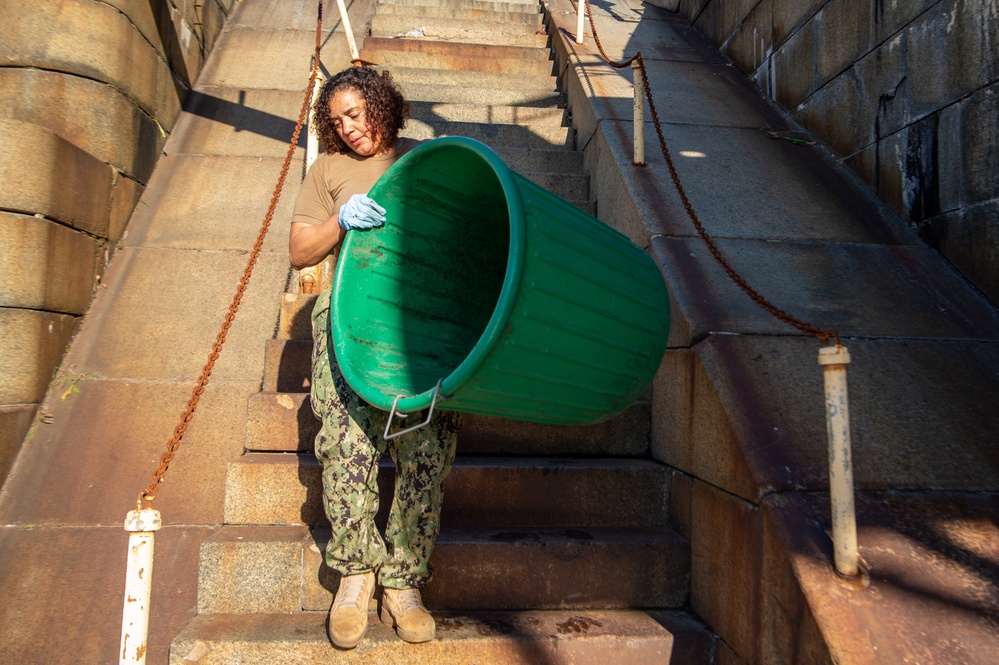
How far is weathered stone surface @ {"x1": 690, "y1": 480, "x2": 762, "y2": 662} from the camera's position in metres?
1.86

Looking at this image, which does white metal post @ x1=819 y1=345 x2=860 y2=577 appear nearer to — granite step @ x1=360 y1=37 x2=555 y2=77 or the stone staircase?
the stone staircase

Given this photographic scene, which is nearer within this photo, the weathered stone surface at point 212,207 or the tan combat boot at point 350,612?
the tan combat boot at point 350,612

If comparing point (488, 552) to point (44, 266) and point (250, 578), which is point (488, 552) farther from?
point (44, 266)

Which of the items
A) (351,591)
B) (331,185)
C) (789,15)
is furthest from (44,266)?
(789,15)

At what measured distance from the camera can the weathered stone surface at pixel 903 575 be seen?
1.48m

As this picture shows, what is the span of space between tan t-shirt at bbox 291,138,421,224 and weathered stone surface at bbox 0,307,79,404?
177cm

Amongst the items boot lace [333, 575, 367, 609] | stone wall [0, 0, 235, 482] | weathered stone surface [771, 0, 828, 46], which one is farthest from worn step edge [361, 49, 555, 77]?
boot lace [333, 575, 367, 609]

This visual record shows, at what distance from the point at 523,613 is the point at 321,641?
66 centimetres

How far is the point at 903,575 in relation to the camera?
1622 millimetres

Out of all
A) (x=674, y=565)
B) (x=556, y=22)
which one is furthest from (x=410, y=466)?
(x=556, y=22)

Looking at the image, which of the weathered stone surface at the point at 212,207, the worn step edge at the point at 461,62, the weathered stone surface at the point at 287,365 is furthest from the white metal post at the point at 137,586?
the worn step edge at the point at 461,62

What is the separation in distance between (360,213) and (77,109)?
2.83 metres

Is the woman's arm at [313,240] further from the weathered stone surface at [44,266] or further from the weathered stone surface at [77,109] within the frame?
the weathered stone surface at [77,109]

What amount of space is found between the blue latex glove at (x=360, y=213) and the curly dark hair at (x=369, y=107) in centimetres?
39
